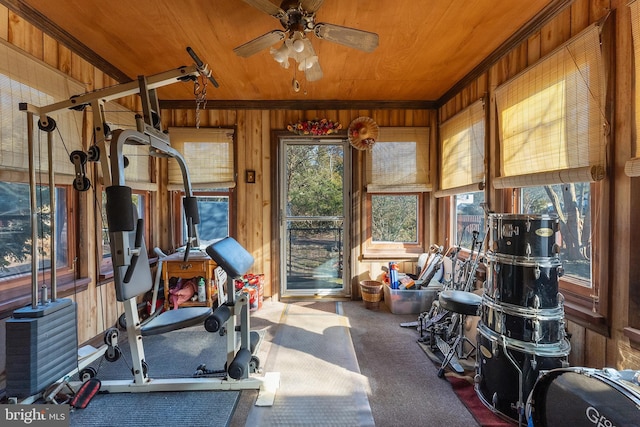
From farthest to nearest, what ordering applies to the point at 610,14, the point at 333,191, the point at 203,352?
the point at 333,191
the point at 203,352
the point at 610,14

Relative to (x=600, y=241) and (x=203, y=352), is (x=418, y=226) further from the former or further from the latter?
(x=203, y=352)

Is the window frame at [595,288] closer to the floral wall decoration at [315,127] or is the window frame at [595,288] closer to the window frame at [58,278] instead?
the floral wall decoration at [315,127]

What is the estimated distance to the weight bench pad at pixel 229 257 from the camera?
5.85 feet

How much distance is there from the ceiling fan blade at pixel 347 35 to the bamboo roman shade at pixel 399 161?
186cm

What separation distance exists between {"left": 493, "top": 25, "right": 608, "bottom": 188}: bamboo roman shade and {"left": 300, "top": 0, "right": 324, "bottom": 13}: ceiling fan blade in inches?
60.4

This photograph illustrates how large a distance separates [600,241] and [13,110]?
372 cm

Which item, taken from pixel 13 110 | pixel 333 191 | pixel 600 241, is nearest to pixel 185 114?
pixel 13 110

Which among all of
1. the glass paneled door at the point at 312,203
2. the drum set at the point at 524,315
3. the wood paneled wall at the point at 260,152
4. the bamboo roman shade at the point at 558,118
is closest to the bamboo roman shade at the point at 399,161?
the wood paneled wall at the point at 260,152

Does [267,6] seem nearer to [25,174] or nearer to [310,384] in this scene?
[25,174]

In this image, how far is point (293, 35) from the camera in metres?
1.77

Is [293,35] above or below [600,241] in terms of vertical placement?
above

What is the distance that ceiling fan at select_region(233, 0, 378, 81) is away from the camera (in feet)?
5.32

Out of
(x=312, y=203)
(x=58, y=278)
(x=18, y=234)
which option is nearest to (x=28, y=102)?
(x=18, y=234)

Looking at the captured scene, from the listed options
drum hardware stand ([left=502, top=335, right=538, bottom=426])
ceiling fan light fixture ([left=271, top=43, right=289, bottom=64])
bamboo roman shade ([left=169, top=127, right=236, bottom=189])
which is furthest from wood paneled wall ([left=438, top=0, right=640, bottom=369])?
bamboo roman shade ([left=169, top=127, right=236, bottom=189])
